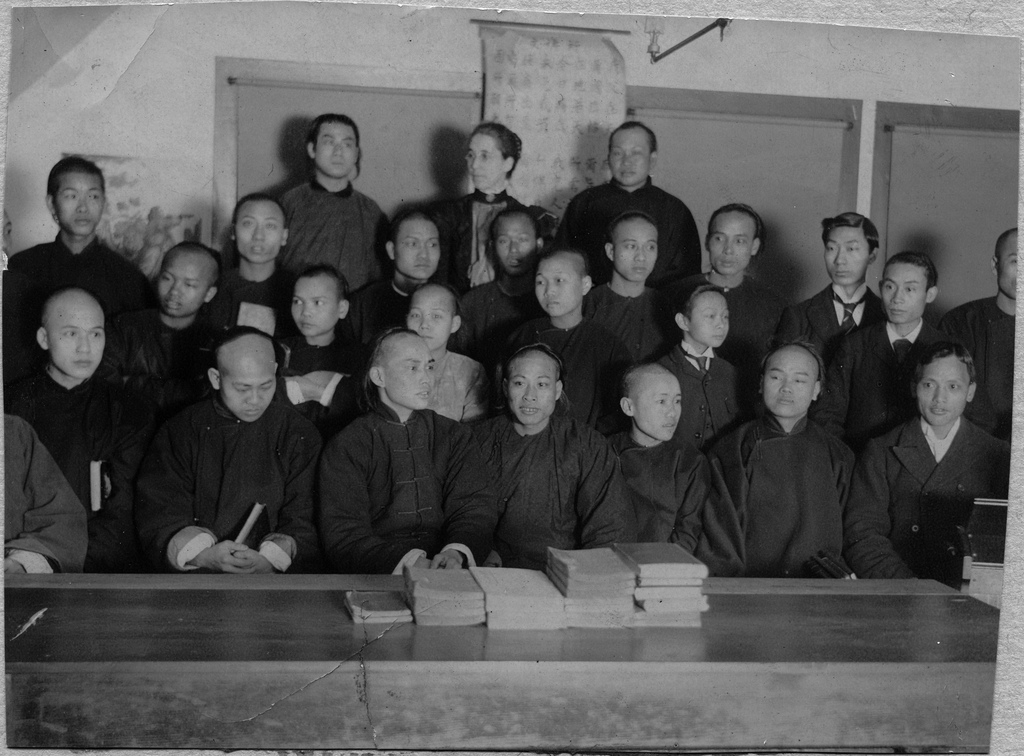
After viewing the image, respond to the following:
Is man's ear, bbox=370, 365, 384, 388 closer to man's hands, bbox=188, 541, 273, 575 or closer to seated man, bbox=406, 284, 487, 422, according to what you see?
seated man, bbox=406, 284, 487, 422

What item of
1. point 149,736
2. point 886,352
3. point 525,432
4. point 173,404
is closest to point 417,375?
point 525,432

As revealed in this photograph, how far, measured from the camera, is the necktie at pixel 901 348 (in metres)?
3.77

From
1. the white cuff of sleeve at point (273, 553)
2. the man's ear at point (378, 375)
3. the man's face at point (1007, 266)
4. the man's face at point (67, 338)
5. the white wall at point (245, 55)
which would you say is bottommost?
the white cuff of sleeve at point (273, 553)

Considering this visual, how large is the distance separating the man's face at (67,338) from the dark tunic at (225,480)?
0.33 m

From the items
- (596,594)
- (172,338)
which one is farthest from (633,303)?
(172,338)

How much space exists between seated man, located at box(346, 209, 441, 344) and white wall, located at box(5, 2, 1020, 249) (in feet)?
1.53

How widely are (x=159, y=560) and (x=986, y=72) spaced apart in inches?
124

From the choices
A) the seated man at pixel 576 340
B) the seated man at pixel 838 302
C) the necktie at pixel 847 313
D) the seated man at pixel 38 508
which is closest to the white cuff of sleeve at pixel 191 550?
the seated man at pixel 38 508

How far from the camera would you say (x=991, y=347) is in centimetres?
375

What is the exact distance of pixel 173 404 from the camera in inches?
141

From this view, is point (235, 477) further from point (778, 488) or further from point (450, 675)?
point (778, 488)

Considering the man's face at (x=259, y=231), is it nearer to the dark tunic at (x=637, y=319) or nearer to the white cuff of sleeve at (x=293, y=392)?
the white cuff of sleeve at (x=293, y=392)

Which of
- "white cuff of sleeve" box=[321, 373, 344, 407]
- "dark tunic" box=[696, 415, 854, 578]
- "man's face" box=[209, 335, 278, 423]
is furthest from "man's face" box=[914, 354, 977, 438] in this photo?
"man's face" box=[209, 335, 278, 423]

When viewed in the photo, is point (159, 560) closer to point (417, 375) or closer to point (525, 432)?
point (417, 375)
